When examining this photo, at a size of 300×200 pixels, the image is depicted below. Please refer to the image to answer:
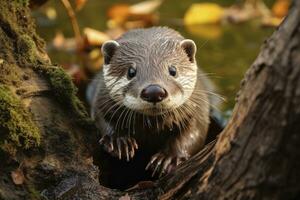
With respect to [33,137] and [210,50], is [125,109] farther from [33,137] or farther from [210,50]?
[210,50]

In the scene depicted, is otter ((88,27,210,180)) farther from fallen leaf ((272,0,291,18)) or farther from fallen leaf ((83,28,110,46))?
fallen leaf ((272,0,291,18))

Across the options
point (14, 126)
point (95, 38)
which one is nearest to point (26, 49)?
point (14, 126)

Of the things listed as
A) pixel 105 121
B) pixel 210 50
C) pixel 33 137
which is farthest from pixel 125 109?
pixel 210 50

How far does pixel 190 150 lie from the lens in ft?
12.9

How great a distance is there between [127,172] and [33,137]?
1.00 m

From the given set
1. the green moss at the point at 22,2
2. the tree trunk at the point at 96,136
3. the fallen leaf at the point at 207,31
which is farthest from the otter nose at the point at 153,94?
the fallen leaf at the point at 207,31

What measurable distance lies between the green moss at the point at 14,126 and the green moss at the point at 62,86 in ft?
1.09

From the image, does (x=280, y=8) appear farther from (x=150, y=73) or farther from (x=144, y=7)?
(x=150, y=73)

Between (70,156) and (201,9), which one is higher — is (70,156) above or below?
below

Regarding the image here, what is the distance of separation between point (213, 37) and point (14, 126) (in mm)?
4826

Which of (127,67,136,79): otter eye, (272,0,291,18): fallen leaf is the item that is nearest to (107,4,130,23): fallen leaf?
(272,0,291,18): fallen leaf

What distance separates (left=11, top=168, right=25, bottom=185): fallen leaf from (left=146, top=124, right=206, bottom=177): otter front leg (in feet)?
2.66

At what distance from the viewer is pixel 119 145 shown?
367 cm

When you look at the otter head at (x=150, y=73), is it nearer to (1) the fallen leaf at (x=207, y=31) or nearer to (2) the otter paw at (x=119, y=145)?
(2) the otter paw at (x=119, y=145)
